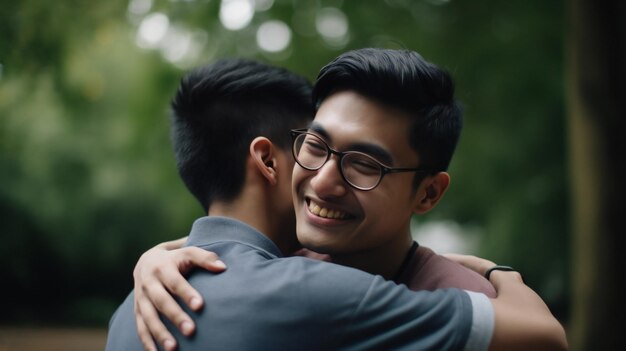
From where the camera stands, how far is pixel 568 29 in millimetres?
6887

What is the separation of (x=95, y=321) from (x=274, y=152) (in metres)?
8.53

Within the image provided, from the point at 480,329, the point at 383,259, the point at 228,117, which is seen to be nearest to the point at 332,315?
the point at 480,329

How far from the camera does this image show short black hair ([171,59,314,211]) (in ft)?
8.13

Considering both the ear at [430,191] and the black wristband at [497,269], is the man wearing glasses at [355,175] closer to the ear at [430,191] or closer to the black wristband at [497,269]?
the ear at [430,191]

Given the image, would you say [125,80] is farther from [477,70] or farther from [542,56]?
[542,56]

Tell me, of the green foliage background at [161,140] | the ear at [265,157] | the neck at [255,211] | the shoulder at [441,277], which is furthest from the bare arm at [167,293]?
the green foliage background at [161,140]

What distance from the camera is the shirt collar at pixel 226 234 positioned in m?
2.23

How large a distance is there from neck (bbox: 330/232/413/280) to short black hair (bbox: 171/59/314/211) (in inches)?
17.1

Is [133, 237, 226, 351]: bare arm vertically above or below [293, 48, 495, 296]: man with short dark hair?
below

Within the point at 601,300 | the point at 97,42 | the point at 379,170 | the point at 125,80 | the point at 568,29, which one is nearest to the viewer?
the point at 379,170

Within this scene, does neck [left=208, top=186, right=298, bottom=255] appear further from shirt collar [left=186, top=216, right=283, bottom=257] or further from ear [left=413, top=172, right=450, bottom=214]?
ear [left=413, top=172, right=450, bottom=214]

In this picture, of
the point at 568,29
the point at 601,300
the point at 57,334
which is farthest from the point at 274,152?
the point at 57,334

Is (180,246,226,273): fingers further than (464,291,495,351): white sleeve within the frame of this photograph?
Yes

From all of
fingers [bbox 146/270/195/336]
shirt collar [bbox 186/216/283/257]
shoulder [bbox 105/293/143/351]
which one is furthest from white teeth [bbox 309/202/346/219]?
shoulder [bbox 105/293/143/351]
